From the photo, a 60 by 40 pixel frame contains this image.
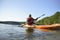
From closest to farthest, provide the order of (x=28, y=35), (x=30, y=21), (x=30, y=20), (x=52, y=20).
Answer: (x=28, y=35) < (x=30, y=21) < (x=30, y=20) < (x=52, y=20)

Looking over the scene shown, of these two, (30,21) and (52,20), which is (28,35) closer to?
(30,21)

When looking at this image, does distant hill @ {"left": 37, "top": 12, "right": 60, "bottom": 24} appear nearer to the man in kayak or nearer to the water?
the man in kayak

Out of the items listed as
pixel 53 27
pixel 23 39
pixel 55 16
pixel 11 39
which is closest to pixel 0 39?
pixel 11 39

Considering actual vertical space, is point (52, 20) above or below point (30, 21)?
above

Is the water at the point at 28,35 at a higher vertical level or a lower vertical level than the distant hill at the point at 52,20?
lower

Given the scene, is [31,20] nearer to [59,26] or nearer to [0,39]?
[59,26]

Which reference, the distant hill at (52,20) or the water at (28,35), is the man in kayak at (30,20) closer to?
the water at (28,35)

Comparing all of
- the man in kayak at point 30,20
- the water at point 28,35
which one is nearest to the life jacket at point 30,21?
the man in kayak at point 30,20

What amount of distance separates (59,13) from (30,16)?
27544mm

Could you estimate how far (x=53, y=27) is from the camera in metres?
19.2

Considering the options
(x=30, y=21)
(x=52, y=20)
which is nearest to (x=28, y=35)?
(x=30, y=21)

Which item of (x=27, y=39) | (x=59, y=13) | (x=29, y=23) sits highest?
(x=59, y=13)

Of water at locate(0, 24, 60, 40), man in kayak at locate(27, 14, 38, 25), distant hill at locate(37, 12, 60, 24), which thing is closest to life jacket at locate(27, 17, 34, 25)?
man in kayak at locate(27, 14, 38, 25)

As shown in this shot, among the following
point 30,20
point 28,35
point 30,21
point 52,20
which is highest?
point 52,20
